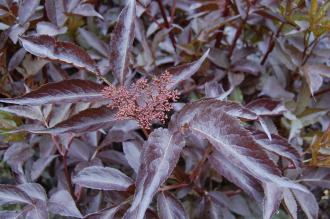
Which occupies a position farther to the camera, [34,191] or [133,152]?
[133,152]

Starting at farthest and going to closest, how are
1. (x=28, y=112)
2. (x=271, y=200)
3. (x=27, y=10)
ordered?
(x=27, y=10) < (x=28, y=112) < (x=271, y=200)

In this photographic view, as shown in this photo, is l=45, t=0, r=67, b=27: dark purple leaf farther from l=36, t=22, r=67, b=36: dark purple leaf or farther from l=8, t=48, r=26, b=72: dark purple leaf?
l=8, t=48, r=26, b=72: dark purple leaf

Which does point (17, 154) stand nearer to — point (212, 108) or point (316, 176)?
point (212, 108)

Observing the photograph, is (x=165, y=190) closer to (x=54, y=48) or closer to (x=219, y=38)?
(x=54, y=48)

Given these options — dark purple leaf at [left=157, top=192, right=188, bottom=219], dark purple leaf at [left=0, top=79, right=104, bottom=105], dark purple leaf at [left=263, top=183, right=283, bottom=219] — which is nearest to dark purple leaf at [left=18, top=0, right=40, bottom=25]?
dark purple leaf at [left=0, top=79, right=104, bottom=105]

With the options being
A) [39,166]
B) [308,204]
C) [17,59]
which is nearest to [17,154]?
[39,166]

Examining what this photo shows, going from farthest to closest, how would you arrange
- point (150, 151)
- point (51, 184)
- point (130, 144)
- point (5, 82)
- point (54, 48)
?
1. point (51, 184)
2. point (5, 82)
3. point (130, 144)
4. point (54, 48)
5. point (150, 151)

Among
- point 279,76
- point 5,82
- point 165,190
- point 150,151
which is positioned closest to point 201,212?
point 165,190

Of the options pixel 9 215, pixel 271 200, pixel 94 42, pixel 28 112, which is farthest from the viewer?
pixel 94 42
